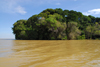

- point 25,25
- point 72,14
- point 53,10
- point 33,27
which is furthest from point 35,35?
point 72,14

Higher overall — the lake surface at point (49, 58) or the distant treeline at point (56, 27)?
the distant treeline at point (56, 27)

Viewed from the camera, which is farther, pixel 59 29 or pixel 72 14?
pixel 72 14

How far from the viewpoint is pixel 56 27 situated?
22.2m

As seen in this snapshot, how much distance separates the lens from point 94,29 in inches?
1044

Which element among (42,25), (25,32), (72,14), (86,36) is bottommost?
(86,36)

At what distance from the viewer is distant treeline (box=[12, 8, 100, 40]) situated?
22.8 metres

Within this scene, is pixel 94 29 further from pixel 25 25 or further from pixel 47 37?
pixel 25 25

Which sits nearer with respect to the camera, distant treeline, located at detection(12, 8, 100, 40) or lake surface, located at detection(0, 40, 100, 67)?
lake surface, located at detection(0, 40, 100, 67)

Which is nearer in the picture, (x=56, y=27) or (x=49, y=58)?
(x=49, y=58)

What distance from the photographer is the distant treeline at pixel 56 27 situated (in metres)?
22.8

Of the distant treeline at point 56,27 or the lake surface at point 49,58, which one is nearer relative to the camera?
the lake surface at point 49,58

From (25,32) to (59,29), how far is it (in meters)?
11.1

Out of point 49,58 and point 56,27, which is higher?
point 56,27

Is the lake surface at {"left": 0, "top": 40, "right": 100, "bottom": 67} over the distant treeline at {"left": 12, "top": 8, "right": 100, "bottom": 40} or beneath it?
beneath
